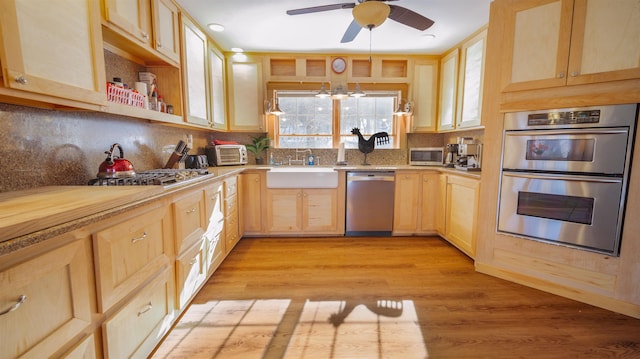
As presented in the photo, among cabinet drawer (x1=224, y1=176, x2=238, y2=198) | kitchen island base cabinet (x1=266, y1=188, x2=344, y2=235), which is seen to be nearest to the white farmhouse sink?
kitchen island base cabinet (x1=266, y1=188, x2=344, y2=235)

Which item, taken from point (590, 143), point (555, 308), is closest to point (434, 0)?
point (590, 143)

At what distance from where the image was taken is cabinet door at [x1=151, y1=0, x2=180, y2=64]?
1.86 metres

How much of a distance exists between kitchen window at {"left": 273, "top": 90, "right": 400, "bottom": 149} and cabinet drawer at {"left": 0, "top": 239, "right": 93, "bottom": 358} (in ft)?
9.78

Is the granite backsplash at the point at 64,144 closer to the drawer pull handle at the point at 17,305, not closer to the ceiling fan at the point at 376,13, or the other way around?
the drawer pull handle at the point at 17,305

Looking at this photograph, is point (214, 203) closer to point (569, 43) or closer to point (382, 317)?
point (382, 317)

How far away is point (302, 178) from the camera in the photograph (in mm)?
3180

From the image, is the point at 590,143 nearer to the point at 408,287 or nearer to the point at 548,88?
the point at 548,88

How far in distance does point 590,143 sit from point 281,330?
244cm

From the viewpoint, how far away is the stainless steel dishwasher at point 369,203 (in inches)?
127

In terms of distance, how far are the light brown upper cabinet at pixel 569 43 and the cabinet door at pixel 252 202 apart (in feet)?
8.57

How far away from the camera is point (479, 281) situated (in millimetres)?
2256

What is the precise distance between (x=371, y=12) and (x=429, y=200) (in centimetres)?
231

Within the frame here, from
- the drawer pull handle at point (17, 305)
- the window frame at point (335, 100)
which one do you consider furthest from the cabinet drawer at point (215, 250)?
the window frame at point (335, 100)

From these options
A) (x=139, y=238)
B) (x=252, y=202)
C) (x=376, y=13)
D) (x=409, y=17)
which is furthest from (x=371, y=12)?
(x=252, y=202)
